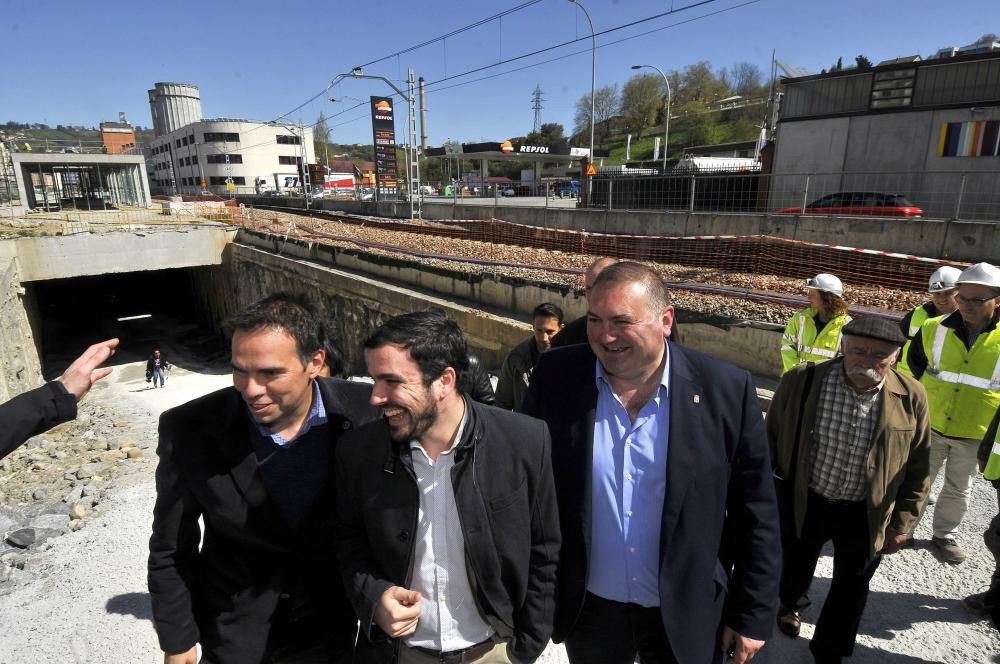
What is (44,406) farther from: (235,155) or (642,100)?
(235,155)

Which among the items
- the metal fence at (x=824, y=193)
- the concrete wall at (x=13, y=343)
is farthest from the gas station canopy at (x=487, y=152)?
the concrete wall at (x=13, y=343)

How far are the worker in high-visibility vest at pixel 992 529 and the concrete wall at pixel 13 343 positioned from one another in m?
14.4

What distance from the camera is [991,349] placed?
317 cm

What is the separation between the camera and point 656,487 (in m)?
1.85

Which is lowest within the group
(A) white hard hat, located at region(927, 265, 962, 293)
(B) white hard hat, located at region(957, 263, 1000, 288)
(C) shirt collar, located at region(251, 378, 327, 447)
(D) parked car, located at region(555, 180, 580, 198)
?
(C) shirt collar, located at region(251, 378, 327, 447)

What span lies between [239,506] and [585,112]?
3192 inches

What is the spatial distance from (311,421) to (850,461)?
2492 mm

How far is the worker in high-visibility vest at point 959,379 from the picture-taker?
317cm

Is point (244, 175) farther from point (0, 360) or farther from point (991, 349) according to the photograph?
point (991, 349)

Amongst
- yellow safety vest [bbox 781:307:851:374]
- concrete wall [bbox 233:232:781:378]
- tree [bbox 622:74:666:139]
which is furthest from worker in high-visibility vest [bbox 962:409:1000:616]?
tree [bbox 622:74:666:139]

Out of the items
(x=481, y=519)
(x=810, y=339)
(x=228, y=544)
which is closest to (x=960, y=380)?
(x=810, y=339)

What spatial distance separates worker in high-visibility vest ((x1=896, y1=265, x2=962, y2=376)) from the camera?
11.9 ft

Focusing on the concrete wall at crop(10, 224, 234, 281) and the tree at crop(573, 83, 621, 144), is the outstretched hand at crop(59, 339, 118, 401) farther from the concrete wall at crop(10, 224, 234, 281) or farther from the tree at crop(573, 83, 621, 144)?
the tree at crop(573, 83, 621, 144)

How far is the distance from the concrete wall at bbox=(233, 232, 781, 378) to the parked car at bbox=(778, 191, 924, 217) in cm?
680
